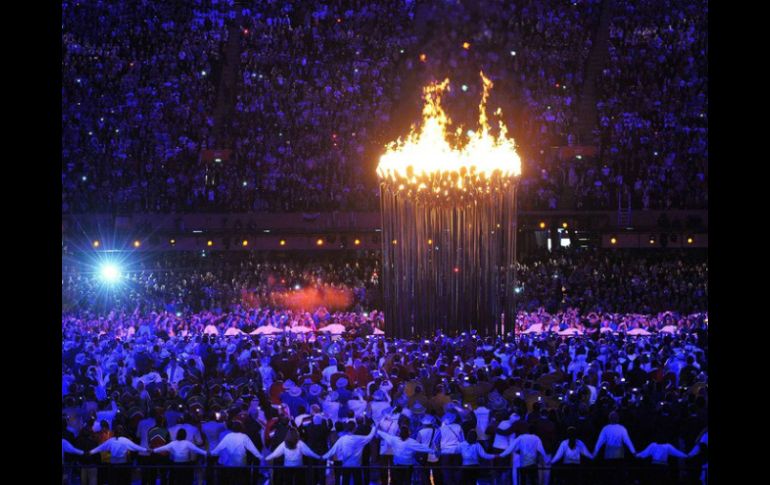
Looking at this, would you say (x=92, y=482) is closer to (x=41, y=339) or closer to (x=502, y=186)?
(x=41, y=339)

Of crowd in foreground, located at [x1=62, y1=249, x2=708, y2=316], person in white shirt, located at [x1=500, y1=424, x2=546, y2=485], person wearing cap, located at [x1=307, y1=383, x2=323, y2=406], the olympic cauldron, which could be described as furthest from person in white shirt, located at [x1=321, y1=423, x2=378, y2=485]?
crowd in foreground, located at [x1=62, y1=249, x2=708, y2=316]

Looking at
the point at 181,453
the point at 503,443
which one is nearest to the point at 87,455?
the point at 181,453

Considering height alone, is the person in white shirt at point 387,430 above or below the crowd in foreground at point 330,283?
below

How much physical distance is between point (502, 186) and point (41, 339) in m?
13.1

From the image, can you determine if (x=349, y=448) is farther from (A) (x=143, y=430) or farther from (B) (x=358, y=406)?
(A) (x=143, y=430)

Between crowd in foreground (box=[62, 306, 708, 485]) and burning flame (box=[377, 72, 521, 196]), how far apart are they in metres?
4.33

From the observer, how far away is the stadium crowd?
2511 centimetres

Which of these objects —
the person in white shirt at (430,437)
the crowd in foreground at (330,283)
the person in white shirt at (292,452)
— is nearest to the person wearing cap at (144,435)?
the person in white shirt at (292,452)

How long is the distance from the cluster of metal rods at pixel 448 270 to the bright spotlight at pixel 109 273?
452 inches

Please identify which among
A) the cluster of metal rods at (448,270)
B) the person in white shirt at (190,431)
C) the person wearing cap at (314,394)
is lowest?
the person in white shirt at (190,431)

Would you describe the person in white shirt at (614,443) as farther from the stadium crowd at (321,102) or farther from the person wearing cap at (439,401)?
the stadium crowd at (321,102)

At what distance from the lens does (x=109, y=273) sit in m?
25.0

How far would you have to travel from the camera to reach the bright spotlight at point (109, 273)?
24.9 m

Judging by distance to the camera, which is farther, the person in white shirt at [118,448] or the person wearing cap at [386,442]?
the person wearing cap at [386,442]
